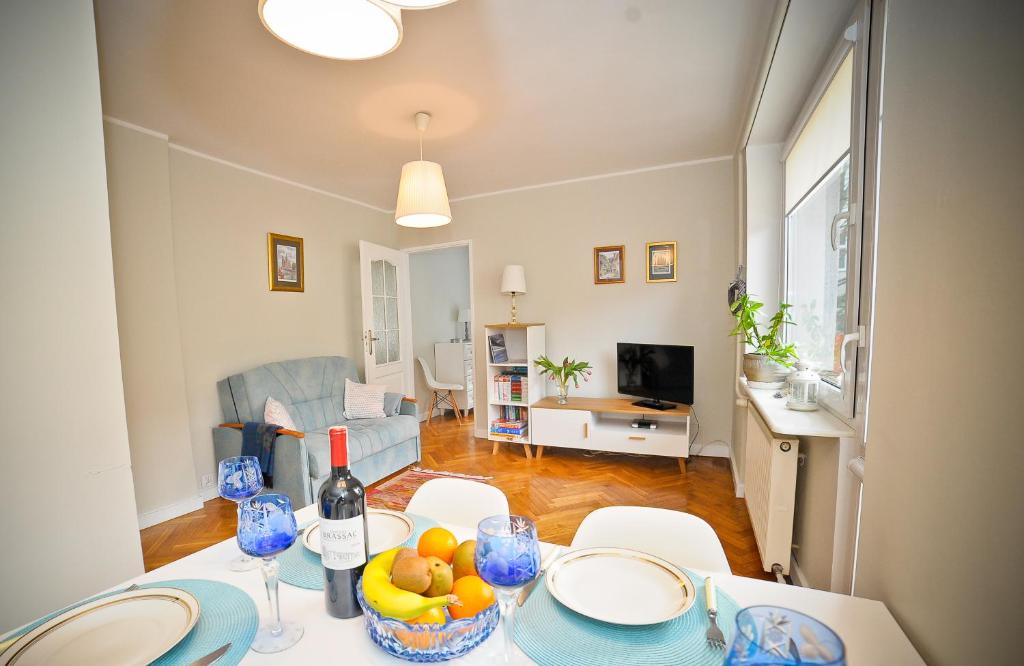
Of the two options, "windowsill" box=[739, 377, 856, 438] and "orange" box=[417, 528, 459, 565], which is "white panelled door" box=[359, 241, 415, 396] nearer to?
"windowsill" box=[739, 377, 856, 438]

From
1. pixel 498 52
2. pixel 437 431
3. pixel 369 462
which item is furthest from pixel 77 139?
pixel 437 431

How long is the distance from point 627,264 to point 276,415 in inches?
123

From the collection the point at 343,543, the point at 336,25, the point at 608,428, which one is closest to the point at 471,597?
the point at 343,543

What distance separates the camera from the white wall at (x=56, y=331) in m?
1.11

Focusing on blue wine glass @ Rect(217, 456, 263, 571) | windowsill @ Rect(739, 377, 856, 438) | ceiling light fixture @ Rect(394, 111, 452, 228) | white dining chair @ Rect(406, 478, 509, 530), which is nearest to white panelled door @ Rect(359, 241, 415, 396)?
ceiling light fixture @ Rect(394, 111, 452, 228)

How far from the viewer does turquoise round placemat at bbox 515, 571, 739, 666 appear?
663 mm

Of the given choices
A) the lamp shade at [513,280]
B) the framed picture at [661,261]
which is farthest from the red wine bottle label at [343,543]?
the framed picture at [661,261]

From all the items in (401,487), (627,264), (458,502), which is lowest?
(401,487)

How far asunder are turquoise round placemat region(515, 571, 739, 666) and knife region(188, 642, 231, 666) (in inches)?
19.1

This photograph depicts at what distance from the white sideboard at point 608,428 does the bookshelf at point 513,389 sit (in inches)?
6.5

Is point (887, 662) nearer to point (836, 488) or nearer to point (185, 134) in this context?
point (836, 488)

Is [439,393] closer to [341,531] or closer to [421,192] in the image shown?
[421,192]

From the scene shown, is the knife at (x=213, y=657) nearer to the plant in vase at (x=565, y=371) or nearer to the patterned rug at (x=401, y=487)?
the patterned rug at (x=401, y=487)

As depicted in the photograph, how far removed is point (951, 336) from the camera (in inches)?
23.4
